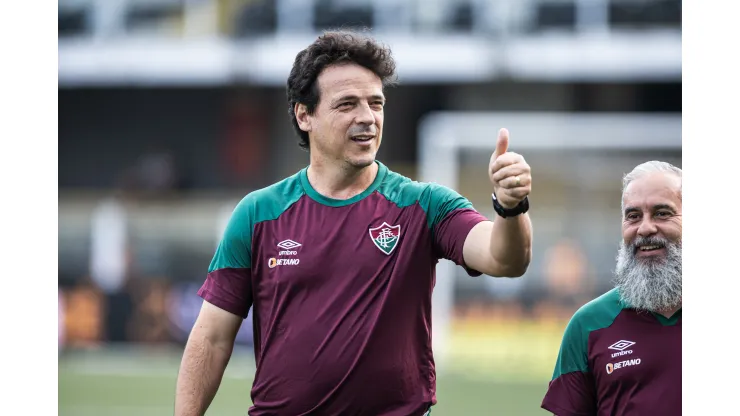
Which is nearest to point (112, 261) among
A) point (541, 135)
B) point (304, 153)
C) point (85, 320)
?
point (85, 320)

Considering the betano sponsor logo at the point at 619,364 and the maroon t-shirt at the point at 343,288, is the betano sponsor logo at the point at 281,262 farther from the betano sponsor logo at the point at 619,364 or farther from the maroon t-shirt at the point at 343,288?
the betano sponsor logo at the point at 619,364

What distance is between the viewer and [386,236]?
4.12 meters

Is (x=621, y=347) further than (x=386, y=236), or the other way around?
(x=386, y=236)

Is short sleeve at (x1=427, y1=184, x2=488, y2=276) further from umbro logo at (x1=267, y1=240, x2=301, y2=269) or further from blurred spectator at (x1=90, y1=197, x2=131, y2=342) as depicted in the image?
blurred spectator at (x1=90, y1=197, x2=131, y2=342)

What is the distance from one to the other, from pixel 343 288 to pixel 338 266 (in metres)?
0.09

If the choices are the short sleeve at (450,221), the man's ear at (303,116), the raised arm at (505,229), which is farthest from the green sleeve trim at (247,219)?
the raised arm at (505,229)

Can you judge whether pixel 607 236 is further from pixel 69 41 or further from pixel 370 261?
pixel 370 261

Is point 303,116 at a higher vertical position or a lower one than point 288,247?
higher

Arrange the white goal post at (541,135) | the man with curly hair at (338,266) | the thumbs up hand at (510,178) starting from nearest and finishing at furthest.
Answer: the thumbs up hand at (510,178)
the man with curly hair at (338,266)
the white goal post at (541,135)

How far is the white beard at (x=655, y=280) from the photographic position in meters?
3.89

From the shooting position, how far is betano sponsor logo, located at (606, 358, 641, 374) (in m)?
3.83

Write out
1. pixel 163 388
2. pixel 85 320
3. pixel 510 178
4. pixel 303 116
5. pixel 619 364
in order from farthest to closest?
1. pixel 85 320
2. pixel 163 388
3. pixel 303 116
4. pixel 619 364
5. pixel 510 178

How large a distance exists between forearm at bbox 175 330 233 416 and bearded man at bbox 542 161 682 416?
1282mm

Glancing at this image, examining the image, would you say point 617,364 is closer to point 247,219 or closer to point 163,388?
point 247,219
